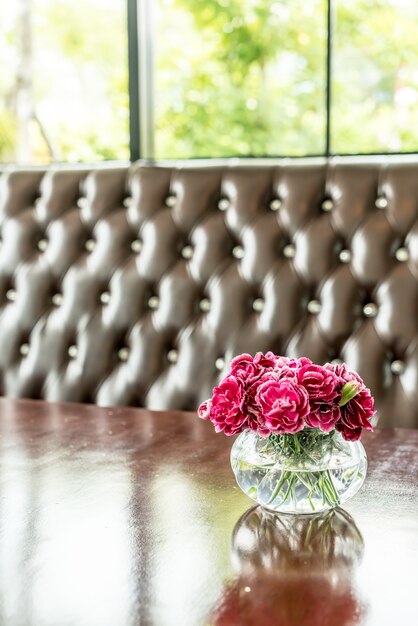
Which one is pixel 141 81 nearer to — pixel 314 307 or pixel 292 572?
pixel 314 307

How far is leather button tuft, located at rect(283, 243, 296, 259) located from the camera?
204 cm

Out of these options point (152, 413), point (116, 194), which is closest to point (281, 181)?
point (116, 194)

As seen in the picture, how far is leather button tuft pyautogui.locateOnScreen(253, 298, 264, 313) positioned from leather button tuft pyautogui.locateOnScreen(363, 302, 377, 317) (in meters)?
0.25

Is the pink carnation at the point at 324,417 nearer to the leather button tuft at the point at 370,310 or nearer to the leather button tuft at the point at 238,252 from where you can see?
the leather button tuft at the point at 370,310

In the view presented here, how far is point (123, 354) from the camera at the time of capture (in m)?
2.17

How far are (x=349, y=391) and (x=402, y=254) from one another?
3.40 feet

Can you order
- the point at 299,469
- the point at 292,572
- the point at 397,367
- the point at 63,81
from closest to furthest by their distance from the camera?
1. the point at 292,572
2. the point at 299,469
3. the point at 397,367
4. the point at 63,81

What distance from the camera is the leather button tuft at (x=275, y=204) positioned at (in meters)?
2.07

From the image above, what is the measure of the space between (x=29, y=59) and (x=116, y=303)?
4.21 feet

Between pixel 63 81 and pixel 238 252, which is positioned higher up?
pixel 63 81

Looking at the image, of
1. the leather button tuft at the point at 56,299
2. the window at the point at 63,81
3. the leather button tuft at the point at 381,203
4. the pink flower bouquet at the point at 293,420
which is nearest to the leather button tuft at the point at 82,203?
the leather button tuft at the point at 56,299

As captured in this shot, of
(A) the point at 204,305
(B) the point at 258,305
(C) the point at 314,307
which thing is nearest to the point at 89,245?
(A) the point at 204,305

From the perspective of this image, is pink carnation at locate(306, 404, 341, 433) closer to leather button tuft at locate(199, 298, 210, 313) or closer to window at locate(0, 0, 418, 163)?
leather button tuft at locate(199, 298, 210, 313)

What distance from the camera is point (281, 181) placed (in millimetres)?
2072
